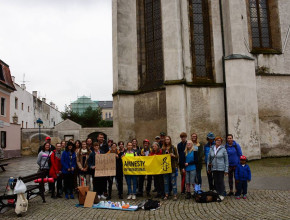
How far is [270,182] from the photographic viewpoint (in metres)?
9.39

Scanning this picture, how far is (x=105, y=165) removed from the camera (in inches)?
336

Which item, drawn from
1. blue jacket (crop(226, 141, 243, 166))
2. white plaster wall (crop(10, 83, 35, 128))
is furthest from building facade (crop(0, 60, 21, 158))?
blue jacket (crop(226, 141, 243, 166))

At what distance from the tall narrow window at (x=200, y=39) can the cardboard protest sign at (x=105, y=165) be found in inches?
353

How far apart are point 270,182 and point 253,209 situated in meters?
3.41

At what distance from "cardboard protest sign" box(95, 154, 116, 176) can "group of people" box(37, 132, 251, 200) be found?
0.19 metres

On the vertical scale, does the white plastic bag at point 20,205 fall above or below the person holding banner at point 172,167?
below

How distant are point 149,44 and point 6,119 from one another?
65.1ft

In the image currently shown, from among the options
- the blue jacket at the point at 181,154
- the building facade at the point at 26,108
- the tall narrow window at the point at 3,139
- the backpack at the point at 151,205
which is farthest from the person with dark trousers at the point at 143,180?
the building facade at the point at 26,108

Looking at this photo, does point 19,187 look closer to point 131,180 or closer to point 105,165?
point 105,165

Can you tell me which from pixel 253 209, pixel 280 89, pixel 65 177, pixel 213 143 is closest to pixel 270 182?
pixel 213 143

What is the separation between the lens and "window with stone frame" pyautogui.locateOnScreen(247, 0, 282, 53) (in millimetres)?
17219

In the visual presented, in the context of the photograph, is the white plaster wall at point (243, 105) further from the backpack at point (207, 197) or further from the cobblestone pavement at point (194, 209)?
the backpack at point (207, 197)

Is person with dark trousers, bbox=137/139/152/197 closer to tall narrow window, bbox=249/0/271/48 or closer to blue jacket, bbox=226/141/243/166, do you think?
blue jacket, bbox=226/141/243/166

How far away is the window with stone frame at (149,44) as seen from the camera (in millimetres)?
16688
